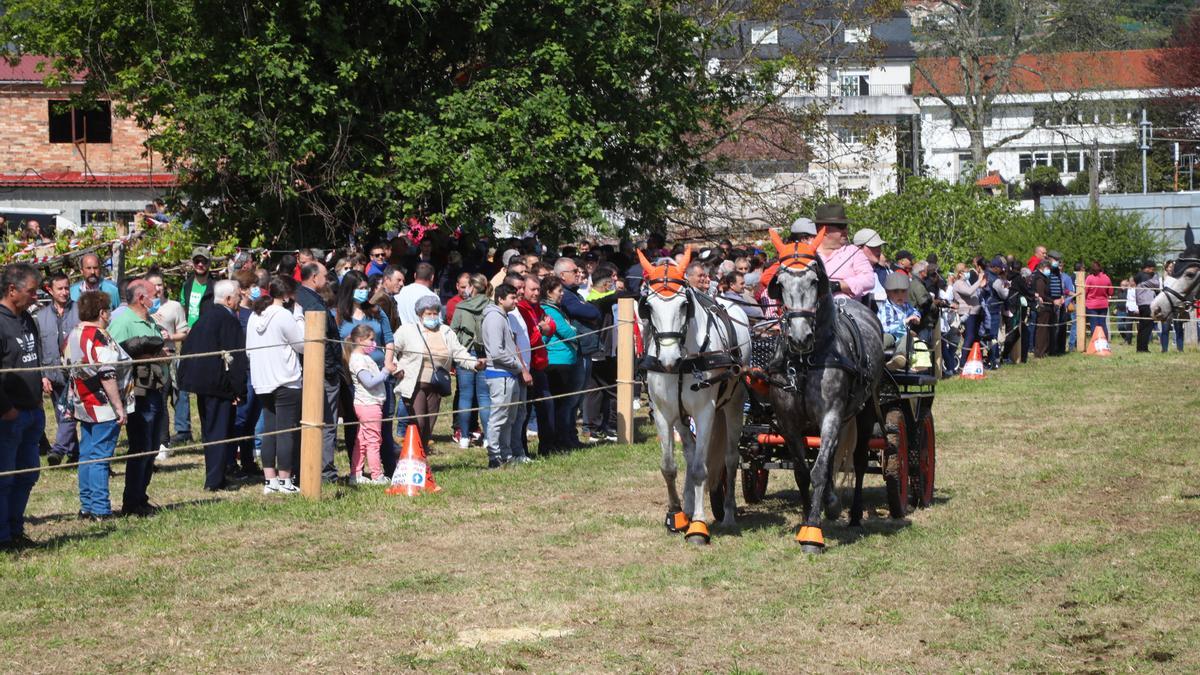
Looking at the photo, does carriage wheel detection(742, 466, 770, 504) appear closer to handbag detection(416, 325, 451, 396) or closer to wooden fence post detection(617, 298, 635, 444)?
handbag detection(416, 325, 451, 396)

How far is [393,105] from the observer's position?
78.3 ft

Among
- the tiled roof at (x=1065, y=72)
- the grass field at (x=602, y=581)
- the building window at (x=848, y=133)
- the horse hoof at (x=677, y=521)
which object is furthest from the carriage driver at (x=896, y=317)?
the tiled roof at (x=1065, y=72)

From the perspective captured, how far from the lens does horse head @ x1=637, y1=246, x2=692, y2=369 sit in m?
10.6

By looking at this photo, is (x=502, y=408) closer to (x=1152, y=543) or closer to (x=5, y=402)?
(x=5, y=402)

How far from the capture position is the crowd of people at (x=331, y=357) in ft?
38.7

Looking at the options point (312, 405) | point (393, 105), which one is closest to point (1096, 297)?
point (393, 105)

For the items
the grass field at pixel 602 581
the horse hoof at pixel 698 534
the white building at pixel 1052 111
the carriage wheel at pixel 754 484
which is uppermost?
the white building at pixel 1052 111

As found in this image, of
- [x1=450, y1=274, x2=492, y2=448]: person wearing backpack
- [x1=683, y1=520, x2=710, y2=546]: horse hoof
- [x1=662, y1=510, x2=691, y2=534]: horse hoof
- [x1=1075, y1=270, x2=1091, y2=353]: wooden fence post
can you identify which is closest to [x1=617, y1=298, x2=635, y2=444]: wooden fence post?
[x1=450, y1=274, x2=492, y2=448]: person wearing backpack

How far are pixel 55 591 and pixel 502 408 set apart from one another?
6.35m

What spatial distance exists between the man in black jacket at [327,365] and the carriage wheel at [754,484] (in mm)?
3678

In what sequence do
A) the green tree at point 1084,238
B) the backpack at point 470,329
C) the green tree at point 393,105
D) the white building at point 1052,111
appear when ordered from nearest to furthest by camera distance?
the backpack at point 470,329, the green tree at point 393,105, the green tree at point 1084,238, the white building at point 1052,111

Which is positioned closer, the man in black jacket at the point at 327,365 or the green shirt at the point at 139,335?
the green shirt at the point at 139,335

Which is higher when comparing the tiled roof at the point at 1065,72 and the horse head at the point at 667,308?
the tiled roof at the point at 1065,72

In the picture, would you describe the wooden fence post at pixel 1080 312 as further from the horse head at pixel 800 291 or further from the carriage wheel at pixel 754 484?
the horse head at pixel 800 291
